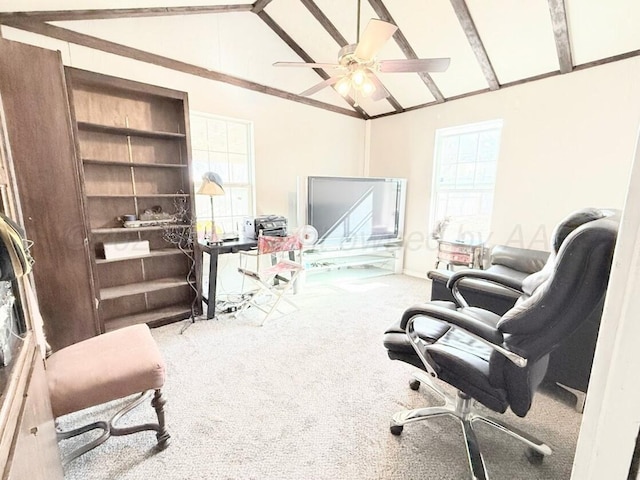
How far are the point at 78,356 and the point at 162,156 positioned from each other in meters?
2.00

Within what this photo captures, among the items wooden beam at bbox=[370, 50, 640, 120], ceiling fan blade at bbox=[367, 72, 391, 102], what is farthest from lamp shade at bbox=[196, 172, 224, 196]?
wooden beam at bbox=[370, 50, 640, 120]

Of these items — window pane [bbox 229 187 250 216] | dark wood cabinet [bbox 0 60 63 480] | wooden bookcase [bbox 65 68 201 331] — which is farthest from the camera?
window pane [bbox 229 187 250 216]

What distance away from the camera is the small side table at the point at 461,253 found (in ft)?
11.5

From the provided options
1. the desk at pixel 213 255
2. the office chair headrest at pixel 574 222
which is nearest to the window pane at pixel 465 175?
the office chair headrest at pixel 574 222

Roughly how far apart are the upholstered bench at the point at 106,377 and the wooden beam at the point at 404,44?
291 cm

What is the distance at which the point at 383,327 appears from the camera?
2672 millimetres

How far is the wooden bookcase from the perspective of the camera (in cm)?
239

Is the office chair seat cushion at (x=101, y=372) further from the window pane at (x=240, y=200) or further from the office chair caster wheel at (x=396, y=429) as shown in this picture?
the window pane at (x=240, y=200)

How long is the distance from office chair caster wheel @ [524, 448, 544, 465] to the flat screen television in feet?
9.29

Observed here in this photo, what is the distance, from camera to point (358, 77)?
206 cm

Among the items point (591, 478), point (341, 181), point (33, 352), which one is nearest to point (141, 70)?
point (341, 181)

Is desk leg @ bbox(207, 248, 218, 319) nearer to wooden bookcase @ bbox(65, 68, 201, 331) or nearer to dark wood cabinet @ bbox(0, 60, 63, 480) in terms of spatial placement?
wooden bookcase @ bbox(65, 68, 201, 331)

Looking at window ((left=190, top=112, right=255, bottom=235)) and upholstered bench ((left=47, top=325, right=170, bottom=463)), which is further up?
window ((left=190, top=112, right=255, bottom=235))

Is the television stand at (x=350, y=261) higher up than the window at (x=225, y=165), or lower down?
lower down
